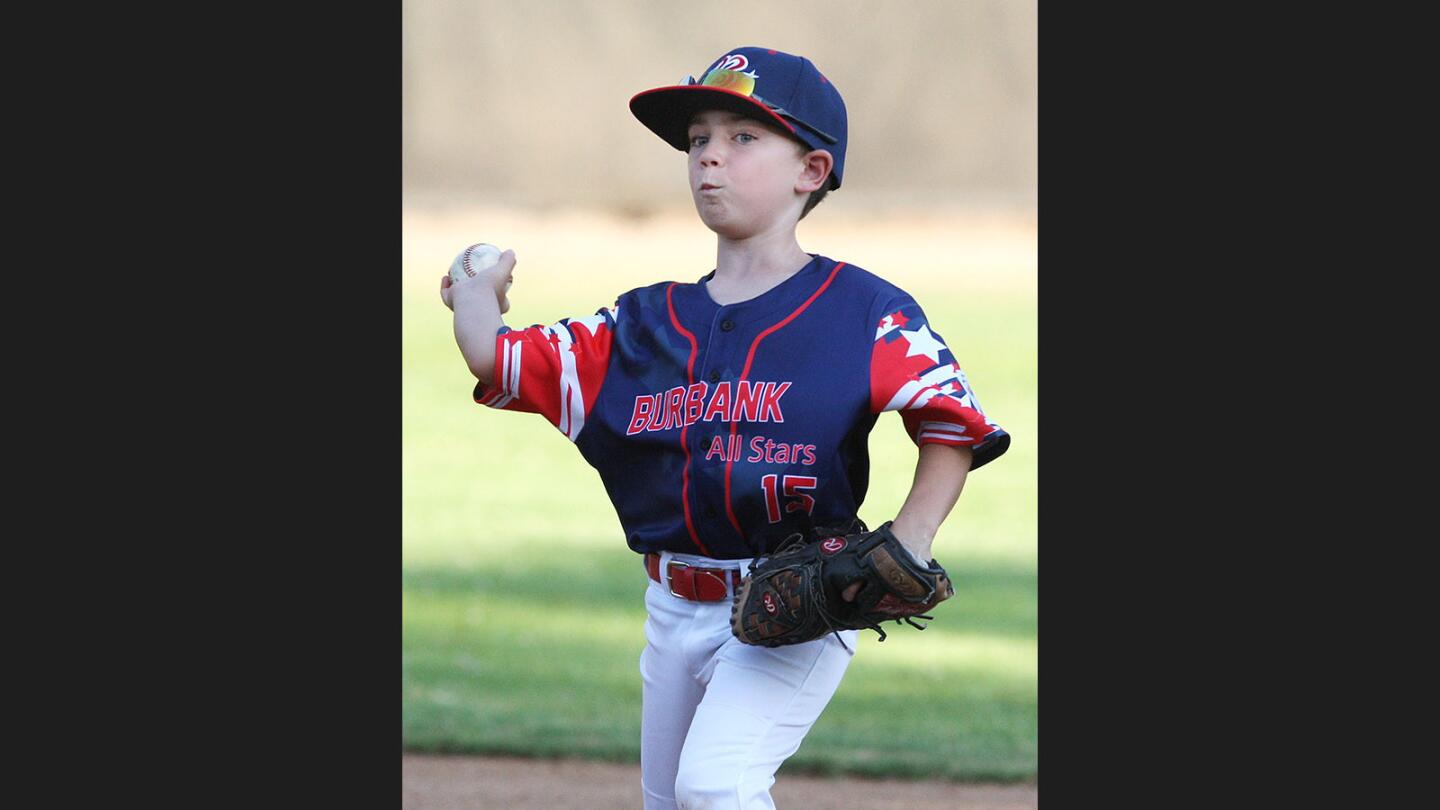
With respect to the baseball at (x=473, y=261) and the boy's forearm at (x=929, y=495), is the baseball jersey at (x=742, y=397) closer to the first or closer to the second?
the boy's forearm at (x=929, y=495)

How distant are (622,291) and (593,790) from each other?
1488 cm

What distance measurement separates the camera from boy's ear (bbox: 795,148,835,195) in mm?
3346

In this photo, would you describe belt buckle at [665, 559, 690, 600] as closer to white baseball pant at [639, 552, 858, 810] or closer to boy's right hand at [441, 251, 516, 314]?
white baseball pant at [639, 552, 858, 810]

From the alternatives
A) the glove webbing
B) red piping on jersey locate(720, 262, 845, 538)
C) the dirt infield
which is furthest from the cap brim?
the dirt infield

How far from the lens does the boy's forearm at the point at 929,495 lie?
3.07 metres

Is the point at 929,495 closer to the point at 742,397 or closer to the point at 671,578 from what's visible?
the point at 742,397

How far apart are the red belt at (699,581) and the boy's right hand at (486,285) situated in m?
0.64

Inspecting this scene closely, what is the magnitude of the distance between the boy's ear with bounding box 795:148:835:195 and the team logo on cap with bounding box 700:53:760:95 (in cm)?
20

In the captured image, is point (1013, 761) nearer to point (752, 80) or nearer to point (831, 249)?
point (752, 80)

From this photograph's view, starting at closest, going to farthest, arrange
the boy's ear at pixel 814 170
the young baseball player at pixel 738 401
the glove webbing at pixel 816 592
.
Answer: the glove webbing at pixel 816 592, the young baseball player at pixel 738 401, the boy's ear at pixel 814 170

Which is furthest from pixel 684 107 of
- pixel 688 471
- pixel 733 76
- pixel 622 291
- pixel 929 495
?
pixel 622 291

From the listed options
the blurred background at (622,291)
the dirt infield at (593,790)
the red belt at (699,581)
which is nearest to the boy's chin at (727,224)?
the red belt at (699,581)

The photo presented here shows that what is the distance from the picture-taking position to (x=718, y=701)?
3.12 metres

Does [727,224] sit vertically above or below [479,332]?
above
